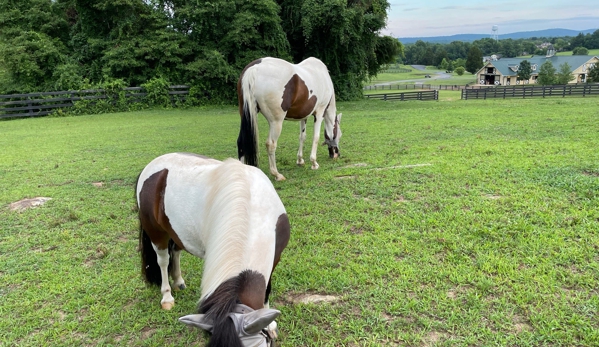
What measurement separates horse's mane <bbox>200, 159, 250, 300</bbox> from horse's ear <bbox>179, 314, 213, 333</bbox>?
12 cm

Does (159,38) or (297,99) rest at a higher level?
(159,38)

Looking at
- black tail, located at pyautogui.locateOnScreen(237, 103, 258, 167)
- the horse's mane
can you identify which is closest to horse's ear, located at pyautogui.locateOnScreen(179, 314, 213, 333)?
the horse's mane

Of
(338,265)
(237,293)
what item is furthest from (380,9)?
(237,293)

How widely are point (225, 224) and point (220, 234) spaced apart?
6 centimetres

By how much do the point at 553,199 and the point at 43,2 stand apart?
23.3 metres

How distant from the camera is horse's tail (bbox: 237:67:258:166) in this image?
4.93 m

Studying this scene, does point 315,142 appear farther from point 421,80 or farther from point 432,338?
point 421,80

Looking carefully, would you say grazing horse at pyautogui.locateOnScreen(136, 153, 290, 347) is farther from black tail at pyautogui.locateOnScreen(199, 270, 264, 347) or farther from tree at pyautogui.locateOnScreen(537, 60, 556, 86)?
tree at pyautogui.locateOnScreen(537, 60, 556, 86)

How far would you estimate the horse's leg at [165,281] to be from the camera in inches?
104

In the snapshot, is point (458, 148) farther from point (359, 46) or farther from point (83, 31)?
point (83, 31)

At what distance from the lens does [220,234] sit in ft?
5.57

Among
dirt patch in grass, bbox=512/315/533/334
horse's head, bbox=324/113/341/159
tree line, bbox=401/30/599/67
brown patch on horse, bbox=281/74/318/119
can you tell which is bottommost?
dirt patch in grass, bbox=512/315/533/334

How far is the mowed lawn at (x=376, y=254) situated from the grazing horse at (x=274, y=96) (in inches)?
33.0

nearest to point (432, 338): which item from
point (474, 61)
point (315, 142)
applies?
point (315, 142)
